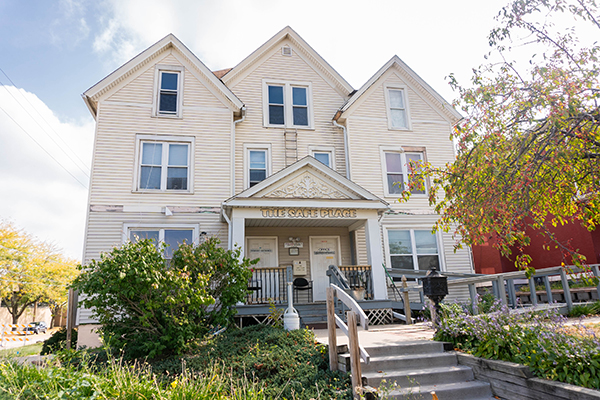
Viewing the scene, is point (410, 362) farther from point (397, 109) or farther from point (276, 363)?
point (397, 109)

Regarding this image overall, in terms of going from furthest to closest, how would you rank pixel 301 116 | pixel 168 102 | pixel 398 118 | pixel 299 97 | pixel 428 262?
pixel 398 118 → pixel 299 97 → pixel 301 116 → pixel 428 262 → pixel 168 102

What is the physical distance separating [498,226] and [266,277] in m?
6.77

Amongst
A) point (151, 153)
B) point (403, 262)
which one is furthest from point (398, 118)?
point (151, 153)

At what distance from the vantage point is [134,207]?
12828 mm

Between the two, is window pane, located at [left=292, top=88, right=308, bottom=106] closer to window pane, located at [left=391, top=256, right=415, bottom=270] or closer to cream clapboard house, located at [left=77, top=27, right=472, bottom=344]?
cream clapboard house, located at [left=77, top=27, right=472, bottom=344]

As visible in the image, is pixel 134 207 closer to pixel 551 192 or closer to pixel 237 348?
pixel 237 348

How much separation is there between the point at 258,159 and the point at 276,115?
2006 mm

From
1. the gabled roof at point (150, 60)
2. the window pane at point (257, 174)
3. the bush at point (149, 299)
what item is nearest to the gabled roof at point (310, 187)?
the window pane at point (257, 174)

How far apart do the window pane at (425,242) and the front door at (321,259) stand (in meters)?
3.07

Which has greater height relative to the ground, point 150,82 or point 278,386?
point 150,82

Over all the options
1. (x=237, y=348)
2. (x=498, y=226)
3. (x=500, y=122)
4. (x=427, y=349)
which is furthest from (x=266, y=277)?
(x=500, y=122)

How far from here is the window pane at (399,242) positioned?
47.2 feet

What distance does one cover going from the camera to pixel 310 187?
12016 mm

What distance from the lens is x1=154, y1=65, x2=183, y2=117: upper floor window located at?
46.2ft
